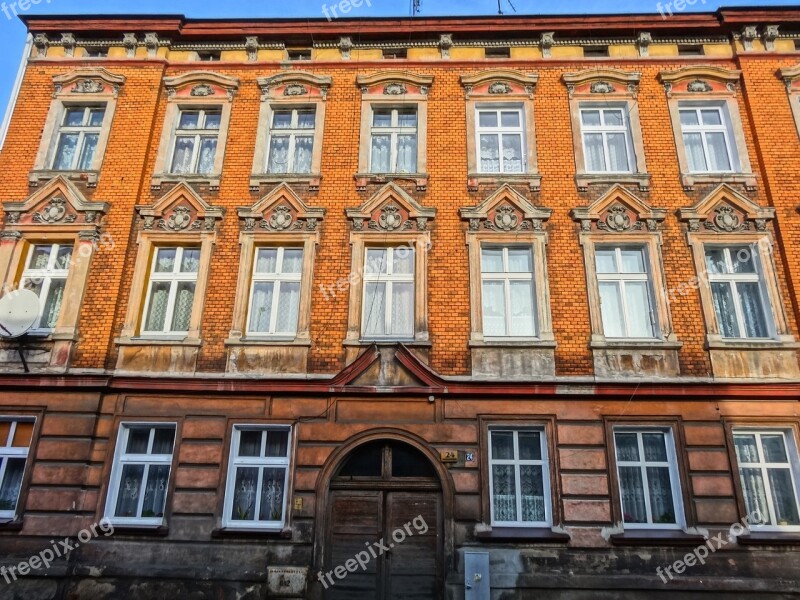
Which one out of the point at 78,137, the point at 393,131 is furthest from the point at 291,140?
the point at 78,137

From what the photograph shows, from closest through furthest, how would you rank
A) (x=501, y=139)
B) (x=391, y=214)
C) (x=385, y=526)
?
(x=385, y=526) < (x=391, y=214) < (x=501, y=139)

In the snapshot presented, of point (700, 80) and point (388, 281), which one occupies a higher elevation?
point (700, 80)

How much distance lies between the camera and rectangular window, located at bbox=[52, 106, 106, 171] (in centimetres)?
1102

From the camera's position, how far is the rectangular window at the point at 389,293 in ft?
31.5

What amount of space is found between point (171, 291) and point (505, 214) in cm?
623

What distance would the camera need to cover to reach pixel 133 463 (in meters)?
9.07

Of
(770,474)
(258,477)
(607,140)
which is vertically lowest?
(258,477)

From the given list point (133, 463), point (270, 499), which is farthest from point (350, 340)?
point (133, 463)

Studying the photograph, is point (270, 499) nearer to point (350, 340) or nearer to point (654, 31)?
point (350, 340)

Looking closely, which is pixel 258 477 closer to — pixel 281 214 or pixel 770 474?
pixel 281 214

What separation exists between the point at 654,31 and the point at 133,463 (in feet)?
42.5

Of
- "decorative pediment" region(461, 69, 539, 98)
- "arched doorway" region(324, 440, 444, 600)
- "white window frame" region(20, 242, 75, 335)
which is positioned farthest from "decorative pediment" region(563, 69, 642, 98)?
"white window frame" region(20, 242, 75, 335)

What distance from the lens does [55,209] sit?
10430 millimetres

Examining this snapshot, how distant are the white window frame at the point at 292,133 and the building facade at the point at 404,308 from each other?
6 cm
